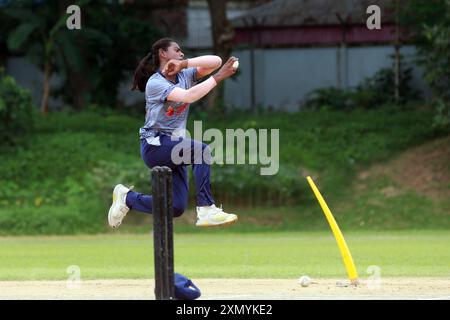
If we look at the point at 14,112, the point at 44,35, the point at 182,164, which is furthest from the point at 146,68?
the point at 44,35

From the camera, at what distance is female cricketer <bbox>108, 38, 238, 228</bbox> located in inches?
466

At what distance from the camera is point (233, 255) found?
2078cm

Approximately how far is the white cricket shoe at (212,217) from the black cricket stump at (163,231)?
178cm

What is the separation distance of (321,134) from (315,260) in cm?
1320

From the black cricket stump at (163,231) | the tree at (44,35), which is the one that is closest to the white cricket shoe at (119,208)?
the black cricket stump at (163,231)

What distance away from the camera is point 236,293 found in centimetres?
1238

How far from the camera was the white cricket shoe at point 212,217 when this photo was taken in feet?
39.7

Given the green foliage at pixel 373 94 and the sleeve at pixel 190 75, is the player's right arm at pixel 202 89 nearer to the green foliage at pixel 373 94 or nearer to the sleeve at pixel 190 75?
the sleeve at pixel 190 75

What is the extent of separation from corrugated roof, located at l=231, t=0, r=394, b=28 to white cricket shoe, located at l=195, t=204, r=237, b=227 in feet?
77.4

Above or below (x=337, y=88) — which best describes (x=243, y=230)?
below

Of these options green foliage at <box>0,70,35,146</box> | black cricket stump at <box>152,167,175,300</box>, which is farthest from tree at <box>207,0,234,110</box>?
black cricket stump at <box>152,167,175,300</box>

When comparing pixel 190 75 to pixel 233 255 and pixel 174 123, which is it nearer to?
pixel 174 123
